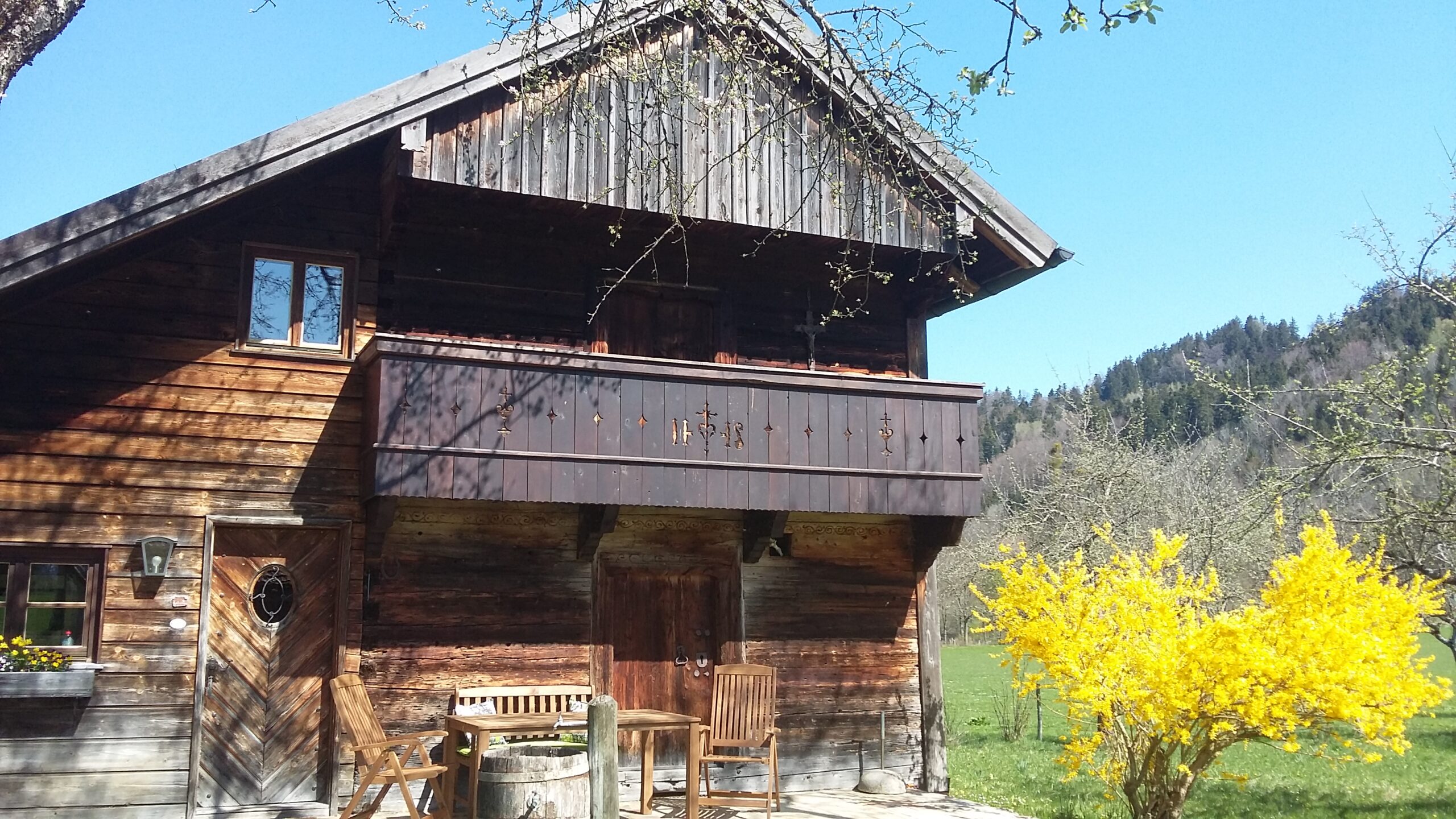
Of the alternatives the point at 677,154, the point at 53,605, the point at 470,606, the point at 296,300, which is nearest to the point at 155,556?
the point at 53,605

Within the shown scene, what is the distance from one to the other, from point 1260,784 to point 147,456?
12986 millimetres

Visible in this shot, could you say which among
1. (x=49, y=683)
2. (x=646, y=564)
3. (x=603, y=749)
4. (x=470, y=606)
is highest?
(x=646, y=564)

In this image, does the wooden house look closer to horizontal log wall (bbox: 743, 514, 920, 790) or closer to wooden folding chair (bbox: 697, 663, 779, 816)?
horizontal log wall (bbox: 743, 514, 920, 790)

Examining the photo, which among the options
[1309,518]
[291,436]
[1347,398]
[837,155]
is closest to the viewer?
[291,436]

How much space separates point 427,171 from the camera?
32.1ft

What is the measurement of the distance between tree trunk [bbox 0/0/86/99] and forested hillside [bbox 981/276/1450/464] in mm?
12460

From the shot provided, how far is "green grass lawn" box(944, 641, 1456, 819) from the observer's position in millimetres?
12430

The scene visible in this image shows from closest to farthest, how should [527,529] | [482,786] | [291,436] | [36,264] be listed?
[482,786]
[36,264]
[291,436]
[527,529]

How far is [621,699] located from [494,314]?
3.74 metres

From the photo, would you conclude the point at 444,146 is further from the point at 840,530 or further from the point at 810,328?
the point at 840,530

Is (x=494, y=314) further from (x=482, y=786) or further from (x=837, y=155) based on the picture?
(x=482, y=786)

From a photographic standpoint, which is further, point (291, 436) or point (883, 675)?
point (883, 675)

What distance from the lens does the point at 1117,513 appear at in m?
21.4

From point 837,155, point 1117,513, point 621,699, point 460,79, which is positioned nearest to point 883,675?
point 621,699
